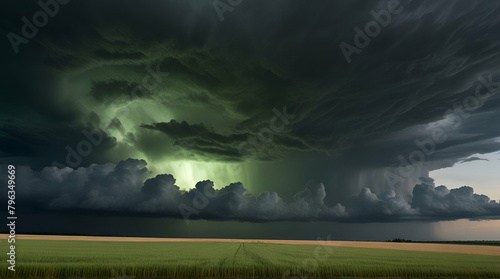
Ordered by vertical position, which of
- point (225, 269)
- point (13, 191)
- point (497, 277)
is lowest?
point (497, 277)

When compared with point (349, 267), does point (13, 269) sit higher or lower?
higher

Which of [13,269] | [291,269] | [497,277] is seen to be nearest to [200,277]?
[291,269]

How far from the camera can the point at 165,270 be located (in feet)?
97.1

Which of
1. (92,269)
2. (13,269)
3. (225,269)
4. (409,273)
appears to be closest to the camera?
(13,269)

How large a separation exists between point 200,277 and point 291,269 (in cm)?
1083

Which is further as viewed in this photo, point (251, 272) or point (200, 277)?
point (251, 272)

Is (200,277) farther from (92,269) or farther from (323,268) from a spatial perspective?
(323,268)

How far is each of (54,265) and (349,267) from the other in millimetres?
33139

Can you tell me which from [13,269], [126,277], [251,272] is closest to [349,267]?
[251,272]

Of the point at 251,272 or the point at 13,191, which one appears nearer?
the point at 13,191

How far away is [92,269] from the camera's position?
1118 inches

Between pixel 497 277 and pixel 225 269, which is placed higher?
pixel 225 269

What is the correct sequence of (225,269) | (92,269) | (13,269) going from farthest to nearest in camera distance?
(225,269) < (92,269) < (13,269)

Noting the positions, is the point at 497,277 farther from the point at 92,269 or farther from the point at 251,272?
the point at 92,269
